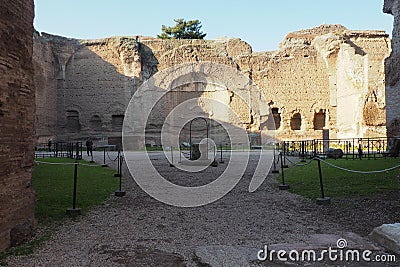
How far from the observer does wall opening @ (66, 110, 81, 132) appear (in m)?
32.4

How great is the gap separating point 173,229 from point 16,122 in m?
2.49

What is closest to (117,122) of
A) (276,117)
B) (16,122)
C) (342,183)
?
(276,117)

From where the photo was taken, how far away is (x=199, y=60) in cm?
3192

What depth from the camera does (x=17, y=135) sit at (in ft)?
16.5

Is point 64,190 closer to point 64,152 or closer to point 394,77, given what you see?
point 394,77

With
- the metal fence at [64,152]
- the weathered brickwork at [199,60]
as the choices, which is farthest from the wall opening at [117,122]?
the metal fence at [64,152]

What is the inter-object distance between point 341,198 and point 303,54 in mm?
→ 25400

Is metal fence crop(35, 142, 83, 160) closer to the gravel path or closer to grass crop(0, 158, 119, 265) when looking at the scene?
grass crop(0, 158, 119, 265)

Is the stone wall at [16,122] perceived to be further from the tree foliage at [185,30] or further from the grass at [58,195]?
the tree foliage at [185,30]

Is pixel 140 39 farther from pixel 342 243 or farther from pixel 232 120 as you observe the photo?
pixel 342 243

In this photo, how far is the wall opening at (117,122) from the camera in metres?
32.5

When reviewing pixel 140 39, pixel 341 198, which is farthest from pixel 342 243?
pixel 140 39

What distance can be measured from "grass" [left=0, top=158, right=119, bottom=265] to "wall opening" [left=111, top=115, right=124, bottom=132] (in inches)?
773

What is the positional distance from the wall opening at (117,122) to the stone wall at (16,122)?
1074 inches
